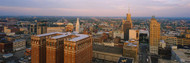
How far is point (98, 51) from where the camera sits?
41094 millimetres

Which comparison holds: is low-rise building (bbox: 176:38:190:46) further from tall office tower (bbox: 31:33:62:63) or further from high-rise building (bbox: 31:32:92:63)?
tall office tower (bbox: 31:33:62:63)

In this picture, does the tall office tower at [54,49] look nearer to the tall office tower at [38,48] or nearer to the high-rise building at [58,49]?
the high-rise building at [58,49]

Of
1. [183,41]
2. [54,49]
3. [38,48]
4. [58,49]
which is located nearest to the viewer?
[54,49]

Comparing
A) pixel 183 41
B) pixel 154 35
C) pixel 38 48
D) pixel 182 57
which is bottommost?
pixel 182 57

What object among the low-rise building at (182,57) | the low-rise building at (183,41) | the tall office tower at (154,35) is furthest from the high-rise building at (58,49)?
the low-rise building at (183,41)

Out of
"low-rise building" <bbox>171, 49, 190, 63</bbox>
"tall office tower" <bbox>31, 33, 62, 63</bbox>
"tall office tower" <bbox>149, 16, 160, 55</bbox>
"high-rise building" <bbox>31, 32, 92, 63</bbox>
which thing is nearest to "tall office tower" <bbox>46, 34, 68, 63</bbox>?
"high-rise building" <bbox>31, 32, 92, 63</bbox>

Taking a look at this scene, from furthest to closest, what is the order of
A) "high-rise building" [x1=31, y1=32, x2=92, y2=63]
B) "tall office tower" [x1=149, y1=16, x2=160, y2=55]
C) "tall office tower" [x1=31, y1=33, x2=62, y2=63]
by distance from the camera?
"tall office tower" [x1=149, y1=16, x2=160, y2=55], "tall office tower" [x1=31, y1=33, x2=62, y2=63], "high-rise building" [x1=31, y1=32, x2=92, y2=63]

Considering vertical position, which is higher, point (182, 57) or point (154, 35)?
point (154, 35)

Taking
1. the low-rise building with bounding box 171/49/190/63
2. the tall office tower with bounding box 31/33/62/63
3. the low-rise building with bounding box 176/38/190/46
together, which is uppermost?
the tall office tower with bounding box 31/33/62/63

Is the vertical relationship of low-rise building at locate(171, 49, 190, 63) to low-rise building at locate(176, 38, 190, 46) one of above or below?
below

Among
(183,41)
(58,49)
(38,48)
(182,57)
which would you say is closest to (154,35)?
(182,57)

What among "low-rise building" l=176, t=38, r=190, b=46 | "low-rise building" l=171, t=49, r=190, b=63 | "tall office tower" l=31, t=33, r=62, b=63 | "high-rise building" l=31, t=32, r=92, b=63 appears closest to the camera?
"high-rise building" l=31, t=32, r=92, b=63

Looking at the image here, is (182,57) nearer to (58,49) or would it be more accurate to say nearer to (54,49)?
(58,49)

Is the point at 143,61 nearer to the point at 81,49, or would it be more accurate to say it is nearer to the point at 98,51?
the point at 98,51
